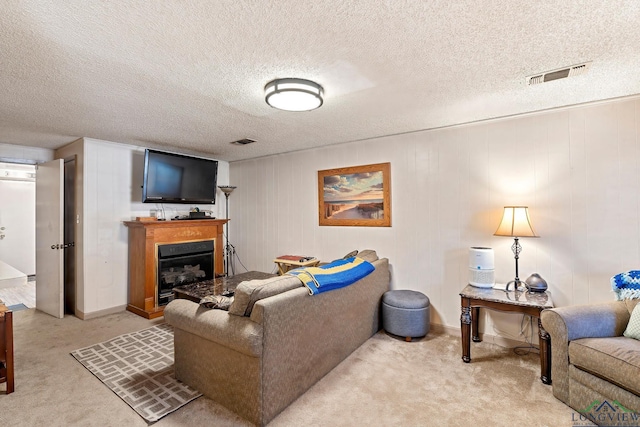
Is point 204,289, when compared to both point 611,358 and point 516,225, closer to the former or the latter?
point 516,225

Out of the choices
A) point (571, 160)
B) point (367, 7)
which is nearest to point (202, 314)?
point (367, 7)

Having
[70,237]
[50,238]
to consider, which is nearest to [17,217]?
[70,237]

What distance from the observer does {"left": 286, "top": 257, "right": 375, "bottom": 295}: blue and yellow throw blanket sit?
7.32 ft

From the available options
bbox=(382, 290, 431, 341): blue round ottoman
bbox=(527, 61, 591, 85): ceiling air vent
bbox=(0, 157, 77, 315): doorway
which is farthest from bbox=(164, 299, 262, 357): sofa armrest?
bbox=(0, 157, 77, 315): doorway

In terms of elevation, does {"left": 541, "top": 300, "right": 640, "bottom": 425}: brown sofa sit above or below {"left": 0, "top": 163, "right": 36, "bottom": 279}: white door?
below

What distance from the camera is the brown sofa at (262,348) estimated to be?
181 centimetres

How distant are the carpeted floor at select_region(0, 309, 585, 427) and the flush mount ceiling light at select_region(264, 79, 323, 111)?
2.20 metres

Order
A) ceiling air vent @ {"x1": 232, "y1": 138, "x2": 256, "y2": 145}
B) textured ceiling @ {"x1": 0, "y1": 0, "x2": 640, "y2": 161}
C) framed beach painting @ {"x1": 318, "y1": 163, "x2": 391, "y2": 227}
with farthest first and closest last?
ceiling air vent @ {"x1": 232, "y1": 138, "x2": 256, "y2": 145} < framed beach painting @ {"x1": 318, "y1": 163, "x2": 391, "y2": 227} < textured ceiling @ {"x1": 0, "y1": 0, "x2": 640, "y2": 161}

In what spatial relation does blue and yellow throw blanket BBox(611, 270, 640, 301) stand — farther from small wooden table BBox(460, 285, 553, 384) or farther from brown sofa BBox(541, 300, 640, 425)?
small wooden table BBox(460, 285, 553, 384)

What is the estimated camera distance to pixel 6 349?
7.33ft

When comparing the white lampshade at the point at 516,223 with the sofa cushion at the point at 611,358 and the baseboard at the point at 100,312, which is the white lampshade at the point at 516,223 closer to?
the sofa cushion at the point at 611,358

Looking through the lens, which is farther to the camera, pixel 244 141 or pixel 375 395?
pixel 244 141

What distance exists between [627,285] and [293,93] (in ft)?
9.53

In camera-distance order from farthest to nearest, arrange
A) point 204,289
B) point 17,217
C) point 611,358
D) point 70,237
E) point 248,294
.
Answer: point 17,217 < point 70,237 < point 204,289 < point 248,294 < point 611,358
